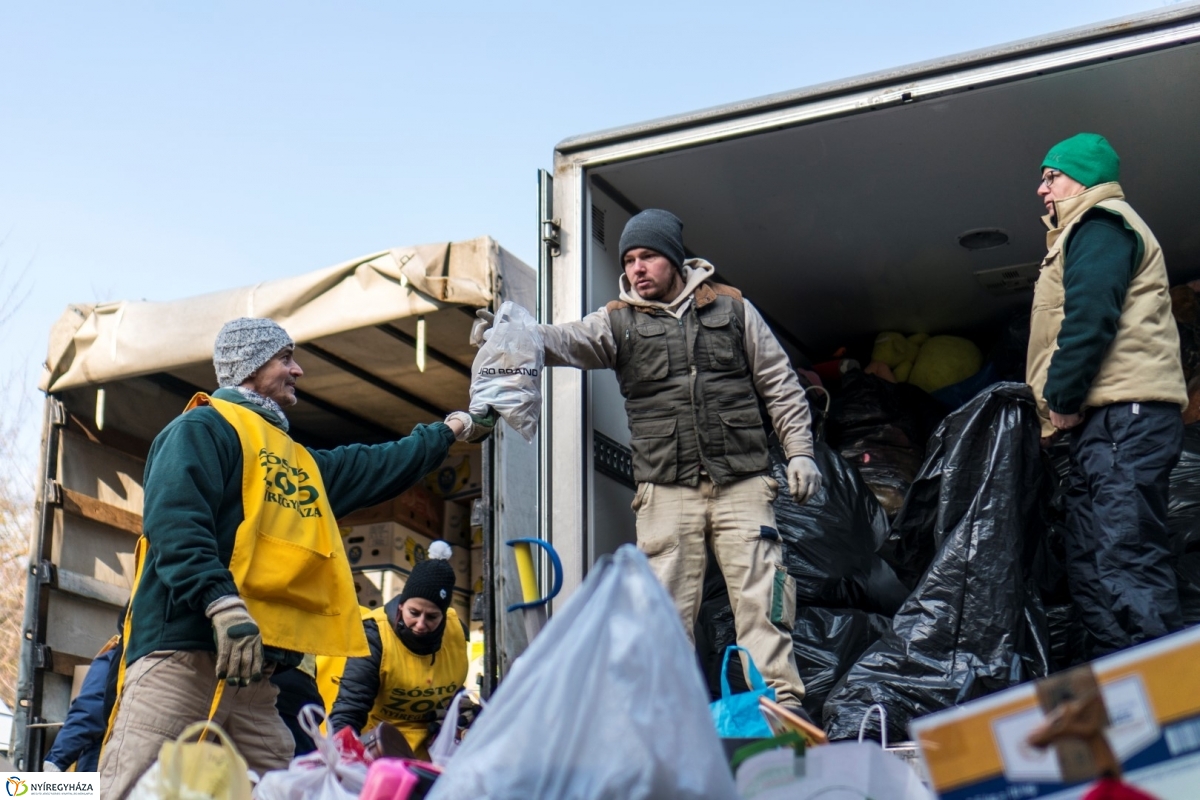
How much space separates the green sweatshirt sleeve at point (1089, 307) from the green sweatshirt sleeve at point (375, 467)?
1621mm

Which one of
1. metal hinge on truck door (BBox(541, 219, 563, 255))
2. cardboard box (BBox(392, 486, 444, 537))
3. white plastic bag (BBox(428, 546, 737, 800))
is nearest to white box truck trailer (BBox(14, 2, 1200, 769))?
metal hinge on truck door (BBox(541, 219, 563, 255))

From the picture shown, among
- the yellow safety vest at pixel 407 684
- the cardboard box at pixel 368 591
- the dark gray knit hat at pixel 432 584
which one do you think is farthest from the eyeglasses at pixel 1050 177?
the cardboard box at pixel 368 591

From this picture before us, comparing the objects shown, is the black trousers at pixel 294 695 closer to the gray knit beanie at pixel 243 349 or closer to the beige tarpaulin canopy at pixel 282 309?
the gray knit beanie at pixel 243 349

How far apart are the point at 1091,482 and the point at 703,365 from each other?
1.15m

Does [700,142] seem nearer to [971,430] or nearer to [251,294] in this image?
[971,430]

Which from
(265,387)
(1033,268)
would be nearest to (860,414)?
(1033,268)

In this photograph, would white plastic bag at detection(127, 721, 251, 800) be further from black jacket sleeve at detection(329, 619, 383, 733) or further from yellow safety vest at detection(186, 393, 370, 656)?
black jacket sleeve at detection(329, 619, 383, 733)

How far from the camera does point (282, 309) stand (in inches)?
196

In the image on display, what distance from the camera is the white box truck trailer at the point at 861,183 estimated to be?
389 cm

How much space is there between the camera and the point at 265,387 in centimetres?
338

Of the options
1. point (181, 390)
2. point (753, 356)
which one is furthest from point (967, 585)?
point (181, 390)

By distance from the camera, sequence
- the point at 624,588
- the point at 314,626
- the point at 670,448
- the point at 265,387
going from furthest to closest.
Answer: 1. the point at 670,448
2. the point at 265,387
3. the point at 314,626
4. the point at 624,588

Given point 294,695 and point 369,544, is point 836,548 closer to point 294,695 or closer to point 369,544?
point 294,695

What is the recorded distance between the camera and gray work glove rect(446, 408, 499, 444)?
11.8 ft
